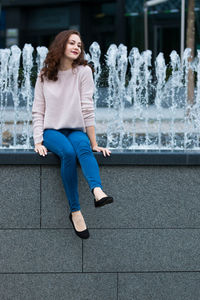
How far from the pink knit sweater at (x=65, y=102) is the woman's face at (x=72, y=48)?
0.31 feet

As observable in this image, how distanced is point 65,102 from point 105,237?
987mm

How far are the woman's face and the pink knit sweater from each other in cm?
9

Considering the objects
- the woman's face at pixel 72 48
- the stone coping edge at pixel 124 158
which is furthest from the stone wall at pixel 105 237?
the woman's face at pixel 72 48

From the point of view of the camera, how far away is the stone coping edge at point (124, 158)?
369 cm

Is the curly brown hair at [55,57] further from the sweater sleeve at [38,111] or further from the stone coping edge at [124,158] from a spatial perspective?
the stone coping edge at [124,158]

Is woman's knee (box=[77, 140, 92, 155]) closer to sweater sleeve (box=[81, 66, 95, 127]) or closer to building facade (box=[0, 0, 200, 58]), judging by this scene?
sweater sleeve (box=[81, 66, 95, 127])

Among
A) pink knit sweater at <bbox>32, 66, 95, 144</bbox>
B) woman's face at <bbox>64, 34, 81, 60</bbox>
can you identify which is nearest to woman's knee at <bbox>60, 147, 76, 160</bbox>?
pink knit sweater at <bbox>32, 66, 95, 144</bbox>

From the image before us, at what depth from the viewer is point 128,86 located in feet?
22.6

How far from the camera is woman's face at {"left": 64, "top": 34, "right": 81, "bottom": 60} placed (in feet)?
12.7

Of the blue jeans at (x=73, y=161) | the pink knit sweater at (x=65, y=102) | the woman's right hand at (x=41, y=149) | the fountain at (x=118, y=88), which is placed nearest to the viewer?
the blue jeans at (x=73, y=161)

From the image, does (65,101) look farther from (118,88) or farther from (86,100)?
(118,88)

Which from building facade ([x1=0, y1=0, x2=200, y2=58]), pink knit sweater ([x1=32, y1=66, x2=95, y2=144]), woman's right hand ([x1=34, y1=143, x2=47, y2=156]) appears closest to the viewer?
woman's right hand ([x1=34, y1=143, x2=47, y2=156])

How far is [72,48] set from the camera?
3.87 metres

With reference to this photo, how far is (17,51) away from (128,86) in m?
1.62
